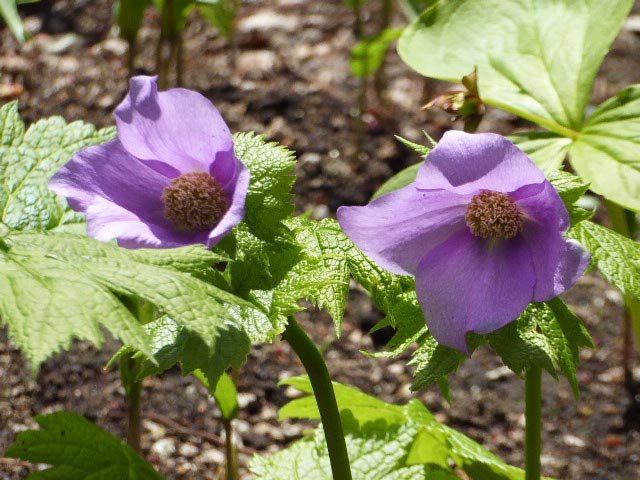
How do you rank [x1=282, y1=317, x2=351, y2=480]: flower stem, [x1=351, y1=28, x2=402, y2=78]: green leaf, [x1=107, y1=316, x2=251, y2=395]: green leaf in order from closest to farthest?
[x1=107, y1=316, x2=251, y2=395]: green leaf < [x1=282, y1=317, x2=351, y2=480]: flower stem < [x1=351, y1=28, x2=402, y2=78]: green leaf

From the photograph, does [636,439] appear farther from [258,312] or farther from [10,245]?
[10,245]

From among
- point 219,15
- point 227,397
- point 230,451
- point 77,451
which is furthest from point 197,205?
point 219,15

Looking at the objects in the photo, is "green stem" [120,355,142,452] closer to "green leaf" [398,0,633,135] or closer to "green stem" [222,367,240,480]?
→ "green stem" [222,367,240,480]

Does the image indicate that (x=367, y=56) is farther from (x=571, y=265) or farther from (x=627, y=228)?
(x=571, y=265)

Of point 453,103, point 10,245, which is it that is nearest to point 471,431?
point 453,103

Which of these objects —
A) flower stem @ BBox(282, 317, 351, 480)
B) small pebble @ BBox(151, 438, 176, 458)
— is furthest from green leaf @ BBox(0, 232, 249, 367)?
small pebble @ BBox(151, 438, 176, 458)

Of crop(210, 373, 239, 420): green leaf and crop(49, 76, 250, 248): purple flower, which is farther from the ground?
crop(49, 76, 250, 248): purple flower

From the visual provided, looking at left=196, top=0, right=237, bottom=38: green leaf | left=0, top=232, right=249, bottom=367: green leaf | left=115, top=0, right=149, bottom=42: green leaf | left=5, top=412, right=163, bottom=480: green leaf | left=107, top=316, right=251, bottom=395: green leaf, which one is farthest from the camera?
left=196, top=0, right=237, bottom=38: green leaf
